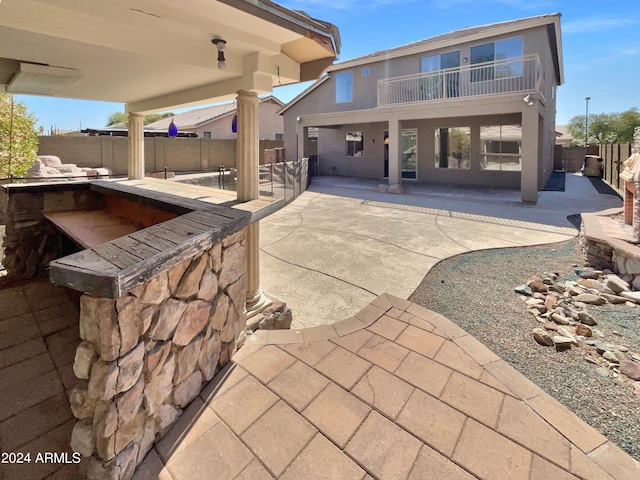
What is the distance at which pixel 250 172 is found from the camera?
13.4ft

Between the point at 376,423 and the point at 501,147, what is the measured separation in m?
15.2

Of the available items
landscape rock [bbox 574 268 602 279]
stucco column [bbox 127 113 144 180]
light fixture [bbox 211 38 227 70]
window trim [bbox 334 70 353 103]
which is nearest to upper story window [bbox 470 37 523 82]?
window trim [bbox 334 70 353 103]

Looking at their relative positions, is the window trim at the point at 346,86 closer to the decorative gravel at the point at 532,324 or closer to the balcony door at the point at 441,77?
the balcony door at the point at 441,77

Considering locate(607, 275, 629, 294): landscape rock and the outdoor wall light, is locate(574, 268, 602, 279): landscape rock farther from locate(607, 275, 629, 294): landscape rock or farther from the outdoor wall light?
the outdoor wall light

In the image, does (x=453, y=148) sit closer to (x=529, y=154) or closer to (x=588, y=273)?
(x=529, y=154)

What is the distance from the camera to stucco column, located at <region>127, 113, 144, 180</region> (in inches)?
257

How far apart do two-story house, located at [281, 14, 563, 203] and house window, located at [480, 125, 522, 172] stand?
0.04 meters

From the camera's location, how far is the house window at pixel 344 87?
16.8 metres

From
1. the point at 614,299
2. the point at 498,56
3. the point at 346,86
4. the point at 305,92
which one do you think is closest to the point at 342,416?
the point at 614,299

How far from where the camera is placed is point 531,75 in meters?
11.8

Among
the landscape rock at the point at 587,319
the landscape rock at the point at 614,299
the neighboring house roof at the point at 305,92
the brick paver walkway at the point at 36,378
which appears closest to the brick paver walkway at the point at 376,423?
the brick paver walkway at the point at 36,378

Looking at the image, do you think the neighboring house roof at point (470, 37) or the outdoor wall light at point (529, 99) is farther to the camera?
the neighboring house roof at point (470, 37)

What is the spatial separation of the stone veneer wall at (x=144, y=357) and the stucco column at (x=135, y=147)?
4907 millimetres

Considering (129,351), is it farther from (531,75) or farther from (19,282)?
(531,75)
